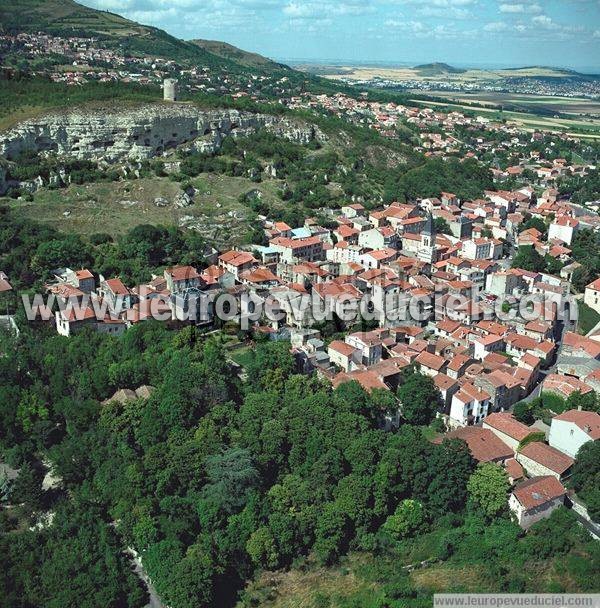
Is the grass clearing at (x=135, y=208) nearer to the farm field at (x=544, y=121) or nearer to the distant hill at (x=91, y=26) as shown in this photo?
the distant hill at (x=91, y=26)

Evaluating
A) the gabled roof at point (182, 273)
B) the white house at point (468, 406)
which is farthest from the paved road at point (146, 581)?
the gabled roof at point (182, 273)

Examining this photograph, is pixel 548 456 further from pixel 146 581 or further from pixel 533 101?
pixel 533 101

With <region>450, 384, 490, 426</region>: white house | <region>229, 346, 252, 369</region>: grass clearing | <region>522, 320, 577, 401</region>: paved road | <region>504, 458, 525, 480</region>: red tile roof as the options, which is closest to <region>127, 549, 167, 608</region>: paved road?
<region>229, 346, 252, 369</region>: grass clearing

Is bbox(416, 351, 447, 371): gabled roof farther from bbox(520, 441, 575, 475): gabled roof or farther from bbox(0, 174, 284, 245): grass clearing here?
bbox(0, 174, 284, 245): grass clearing

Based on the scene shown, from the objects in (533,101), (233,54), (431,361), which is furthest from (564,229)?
(533,101)

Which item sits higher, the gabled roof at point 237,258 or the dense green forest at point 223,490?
the gabled roof at point 237,258

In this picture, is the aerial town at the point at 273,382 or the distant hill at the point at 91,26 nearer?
the aerial town at the point at 273,382

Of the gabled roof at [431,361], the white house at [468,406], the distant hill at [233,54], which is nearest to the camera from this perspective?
the white house at [468,406]
